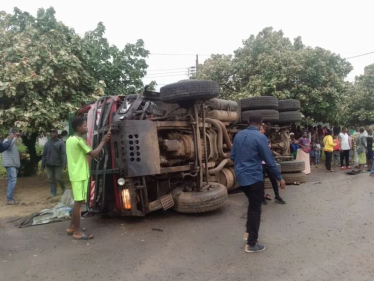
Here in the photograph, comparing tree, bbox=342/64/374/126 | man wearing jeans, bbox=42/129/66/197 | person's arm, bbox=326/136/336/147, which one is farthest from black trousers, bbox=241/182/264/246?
tree, bbox=342/64/374/126

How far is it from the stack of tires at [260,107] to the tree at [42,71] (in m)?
3.65

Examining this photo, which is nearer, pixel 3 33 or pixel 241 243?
pixel 241 243

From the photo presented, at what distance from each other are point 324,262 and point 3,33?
8265 mm

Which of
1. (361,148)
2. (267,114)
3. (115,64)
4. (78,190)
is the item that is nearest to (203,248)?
(78,190)

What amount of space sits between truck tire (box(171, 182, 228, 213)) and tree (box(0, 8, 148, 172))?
398 cm

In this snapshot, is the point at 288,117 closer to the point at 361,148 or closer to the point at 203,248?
the point at 361,148

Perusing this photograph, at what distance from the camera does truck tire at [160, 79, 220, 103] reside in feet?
16.6

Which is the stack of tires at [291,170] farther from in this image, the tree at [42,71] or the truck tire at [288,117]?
the tree at [42,71]

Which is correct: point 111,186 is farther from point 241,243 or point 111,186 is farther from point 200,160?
point 241,243

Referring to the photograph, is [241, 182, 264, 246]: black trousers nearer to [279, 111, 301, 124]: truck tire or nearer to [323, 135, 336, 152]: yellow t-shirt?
[279, 111, 301, 124]: truck tire

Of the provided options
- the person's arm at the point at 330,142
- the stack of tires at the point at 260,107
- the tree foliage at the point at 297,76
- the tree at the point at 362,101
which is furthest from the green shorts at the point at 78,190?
the tree at the point at 362,101

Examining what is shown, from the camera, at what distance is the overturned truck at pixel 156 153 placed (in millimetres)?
4621

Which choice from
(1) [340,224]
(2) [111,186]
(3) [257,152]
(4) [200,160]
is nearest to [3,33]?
(2) [111,186]

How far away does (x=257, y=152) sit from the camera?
3822 mm
